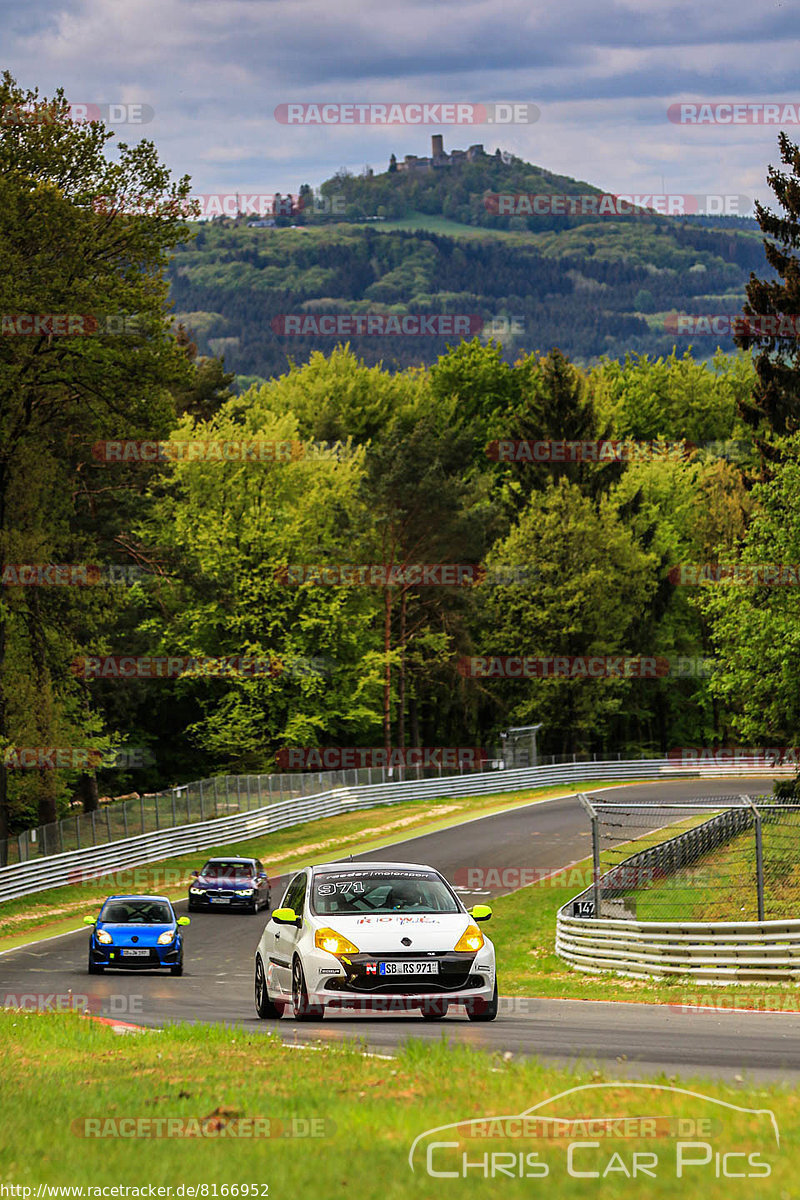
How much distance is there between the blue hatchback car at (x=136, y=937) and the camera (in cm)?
2516

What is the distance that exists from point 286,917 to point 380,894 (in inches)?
37.8

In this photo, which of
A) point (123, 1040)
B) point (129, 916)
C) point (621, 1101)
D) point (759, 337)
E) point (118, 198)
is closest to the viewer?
point (621, 1101)

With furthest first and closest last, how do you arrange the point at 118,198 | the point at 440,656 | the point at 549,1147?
the point at 440,656 < the point at 118,198 < the point at 549,1147

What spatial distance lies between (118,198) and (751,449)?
2295 inches

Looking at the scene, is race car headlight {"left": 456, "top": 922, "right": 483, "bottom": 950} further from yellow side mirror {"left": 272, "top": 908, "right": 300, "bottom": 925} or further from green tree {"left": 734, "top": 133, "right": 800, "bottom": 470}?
green tree {"left": 734, "top": 133, "right": 800, "bottom": 470}

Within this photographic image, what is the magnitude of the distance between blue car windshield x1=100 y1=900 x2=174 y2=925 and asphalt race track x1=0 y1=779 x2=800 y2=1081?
930 millimetres

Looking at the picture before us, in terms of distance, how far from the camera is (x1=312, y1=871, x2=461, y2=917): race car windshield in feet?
48.0

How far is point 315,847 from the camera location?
49.8m

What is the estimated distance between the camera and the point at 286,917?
1490 centimetres

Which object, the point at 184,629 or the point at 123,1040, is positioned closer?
the point at 123,1040

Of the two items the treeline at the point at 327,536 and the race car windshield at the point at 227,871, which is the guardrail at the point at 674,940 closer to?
the treeline at the point at 327,536

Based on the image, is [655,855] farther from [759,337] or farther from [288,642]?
[288,642]

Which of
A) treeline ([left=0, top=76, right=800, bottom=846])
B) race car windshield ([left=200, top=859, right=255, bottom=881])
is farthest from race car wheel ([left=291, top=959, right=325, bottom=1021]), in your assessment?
treeline ([left=0, top=76, right=800, bottom=846])

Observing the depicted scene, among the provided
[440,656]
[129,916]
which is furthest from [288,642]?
[129,916]
